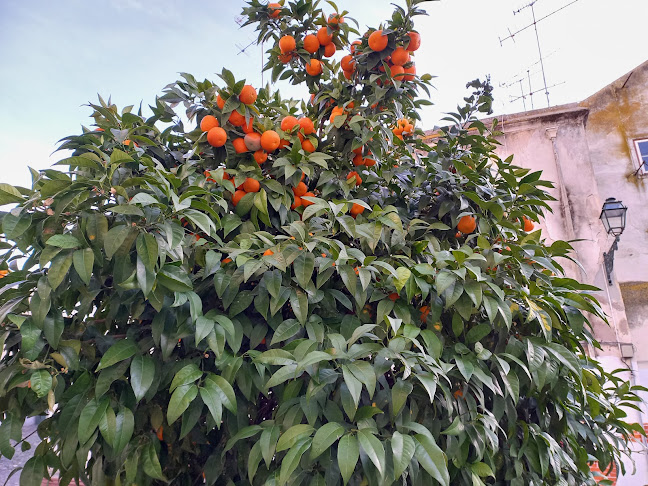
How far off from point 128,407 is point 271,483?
379 millimetres

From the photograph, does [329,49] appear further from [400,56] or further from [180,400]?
[180,400]

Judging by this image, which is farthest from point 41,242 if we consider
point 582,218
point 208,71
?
point 582,218

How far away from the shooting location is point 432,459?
0.83 m

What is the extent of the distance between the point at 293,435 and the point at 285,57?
1.32 m

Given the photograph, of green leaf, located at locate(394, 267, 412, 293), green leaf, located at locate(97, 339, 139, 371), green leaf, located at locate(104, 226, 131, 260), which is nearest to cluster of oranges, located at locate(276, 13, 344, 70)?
green leaf, located at locate(394, 267, 412, 293)

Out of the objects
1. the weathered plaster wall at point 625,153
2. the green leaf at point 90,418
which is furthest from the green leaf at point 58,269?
the weathered plaster wall at point 625,153

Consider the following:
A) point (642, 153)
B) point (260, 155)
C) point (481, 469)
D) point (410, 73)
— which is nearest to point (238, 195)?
point (260, 155)

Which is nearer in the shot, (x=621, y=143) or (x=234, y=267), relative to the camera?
(x=234, y=267)

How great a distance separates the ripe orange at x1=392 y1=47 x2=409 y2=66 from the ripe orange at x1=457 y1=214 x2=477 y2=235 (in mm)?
547

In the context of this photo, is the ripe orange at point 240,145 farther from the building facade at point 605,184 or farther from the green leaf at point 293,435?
the building facade at point 605,184

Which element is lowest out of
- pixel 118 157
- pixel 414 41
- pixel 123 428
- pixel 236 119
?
pixel 123 428

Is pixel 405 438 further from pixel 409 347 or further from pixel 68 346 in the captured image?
pixel 68 346

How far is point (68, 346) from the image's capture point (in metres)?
0.97

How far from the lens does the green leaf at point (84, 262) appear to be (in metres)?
0.86
